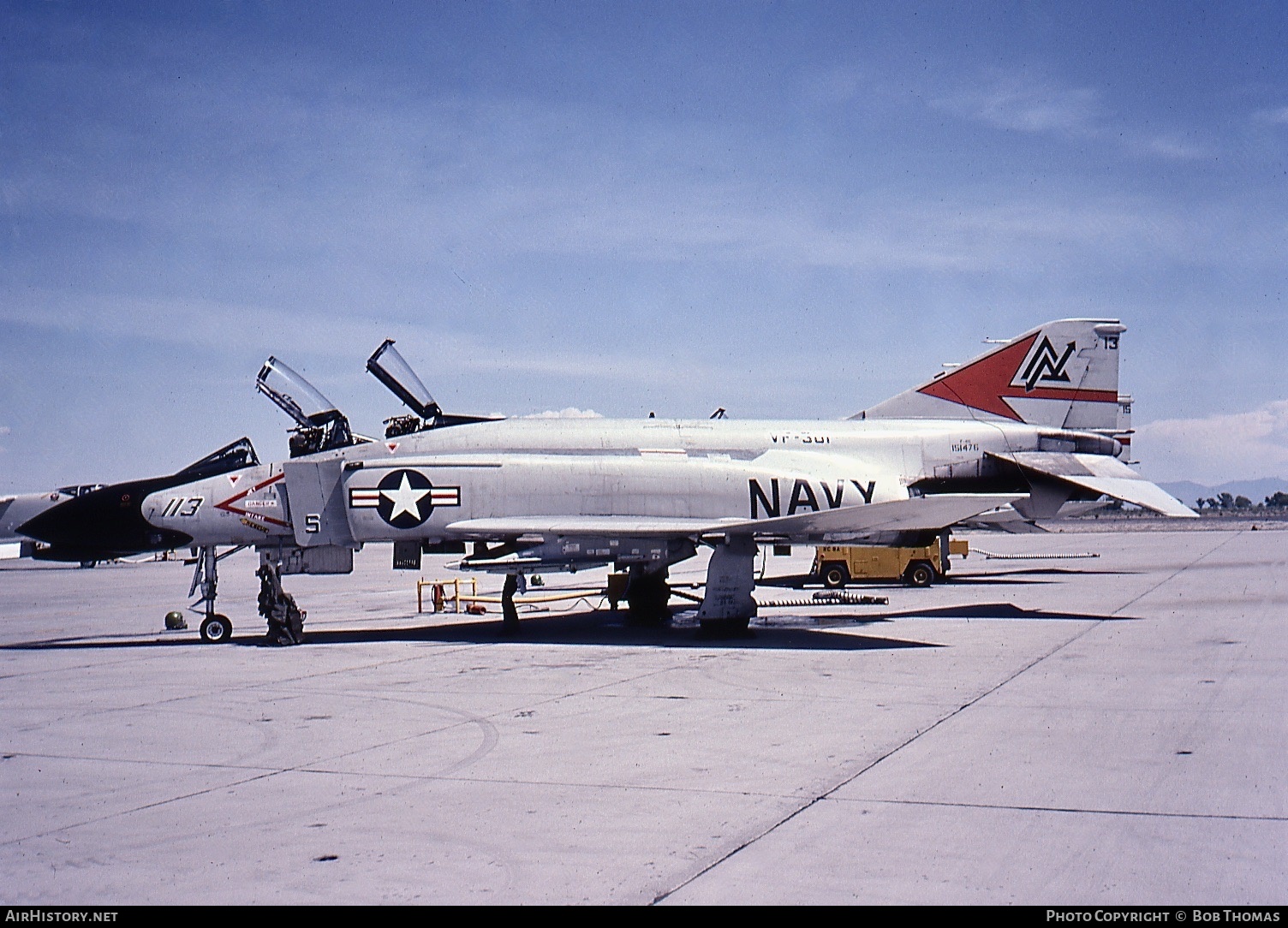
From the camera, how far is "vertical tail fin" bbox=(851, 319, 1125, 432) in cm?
1944

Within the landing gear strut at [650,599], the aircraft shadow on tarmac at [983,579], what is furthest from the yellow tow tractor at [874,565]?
the landing gear strut at [650,599]

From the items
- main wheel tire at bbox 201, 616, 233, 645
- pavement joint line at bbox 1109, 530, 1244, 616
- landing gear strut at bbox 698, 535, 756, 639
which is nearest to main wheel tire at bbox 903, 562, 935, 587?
pavement joint line at bbox 1109, 530, 1244, 616

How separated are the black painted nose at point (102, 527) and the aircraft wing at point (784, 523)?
14.7ft

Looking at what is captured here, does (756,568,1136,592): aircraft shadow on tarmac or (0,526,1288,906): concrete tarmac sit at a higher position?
(0,526,1288,906): concrete tarmac

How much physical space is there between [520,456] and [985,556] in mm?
30391

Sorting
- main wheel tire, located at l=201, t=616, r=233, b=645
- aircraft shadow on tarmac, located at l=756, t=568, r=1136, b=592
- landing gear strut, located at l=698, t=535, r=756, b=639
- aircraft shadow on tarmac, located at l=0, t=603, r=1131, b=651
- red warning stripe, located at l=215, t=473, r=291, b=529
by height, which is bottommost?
aircraft shadow on tarmac, located at l=756, t=568, r=1136, b=592

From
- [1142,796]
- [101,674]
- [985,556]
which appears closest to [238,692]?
[101,674]

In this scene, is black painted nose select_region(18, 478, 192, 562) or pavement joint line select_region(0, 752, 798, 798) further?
black painted nose select_region(18, 478, 192, 562)

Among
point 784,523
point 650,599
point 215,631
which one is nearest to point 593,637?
point 650,599

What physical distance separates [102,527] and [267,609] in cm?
281

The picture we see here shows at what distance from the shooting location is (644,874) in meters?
4.96

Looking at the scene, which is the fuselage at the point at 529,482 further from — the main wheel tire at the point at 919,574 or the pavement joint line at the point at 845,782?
the main wheel tire at the point at 919,574

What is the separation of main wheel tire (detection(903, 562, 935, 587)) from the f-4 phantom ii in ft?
27.6

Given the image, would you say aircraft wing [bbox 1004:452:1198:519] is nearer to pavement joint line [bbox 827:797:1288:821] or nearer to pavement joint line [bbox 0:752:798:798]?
pavement joint line [bbox 827:797:1288:821]
